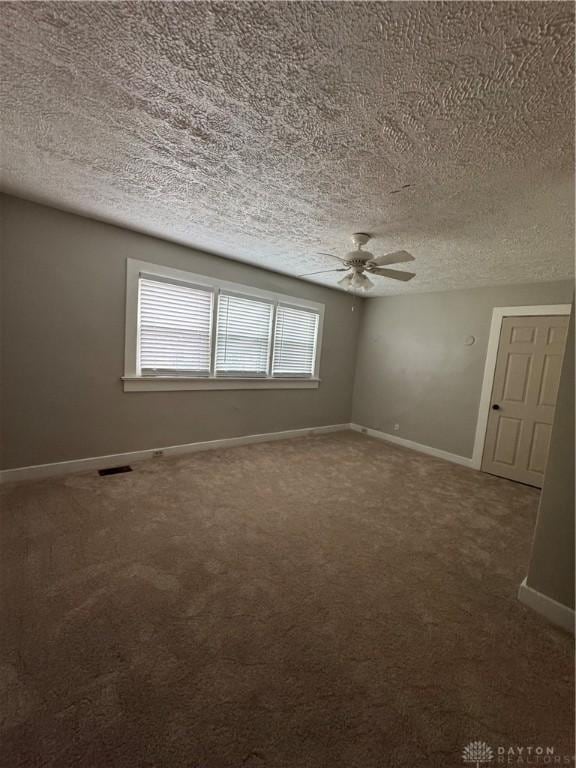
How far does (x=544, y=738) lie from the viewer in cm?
116

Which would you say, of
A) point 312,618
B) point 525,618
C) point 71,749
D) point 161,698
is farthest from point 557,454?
point 71,749

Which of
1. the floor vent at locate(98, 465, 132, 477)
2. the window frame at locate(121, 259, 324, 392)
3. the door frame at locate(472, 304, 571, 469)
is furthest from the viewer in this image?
the door frame at locate(472, 304, 571, 469)

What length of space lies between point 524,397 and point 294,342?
3151 mm

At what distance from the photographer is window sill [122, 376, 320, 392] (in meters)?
3.41

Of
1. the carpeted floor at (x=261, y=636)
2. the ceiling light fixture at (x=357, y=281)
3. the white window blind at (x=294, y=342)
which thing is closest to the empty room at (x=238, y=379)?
the carpeted floor at (x=261, y=636)

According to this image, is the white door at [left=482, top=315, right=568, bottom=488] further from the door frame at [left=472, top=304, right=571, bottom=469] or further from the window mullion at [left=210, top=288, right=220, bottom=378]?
the window mullion at [left=210, top=288, right=220, bottom=378]

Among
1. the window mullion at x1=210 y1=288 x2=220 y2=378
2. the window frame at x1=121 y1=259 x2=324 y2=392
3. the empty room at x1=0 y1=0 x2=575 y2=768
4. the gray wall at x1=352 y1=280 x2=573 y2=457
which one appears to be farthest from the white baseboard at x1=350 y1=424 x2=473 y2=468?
the window mullion at x1=210 y1=288 x2=220 y2=378

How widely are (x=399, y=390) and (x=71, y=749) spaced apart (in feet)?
16.4

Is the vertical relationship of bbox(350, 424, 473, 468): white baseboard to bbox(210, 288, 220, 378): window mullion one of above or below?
below

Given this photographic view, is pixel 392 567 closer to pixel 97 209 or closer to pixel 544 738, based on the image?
pixel 544 738

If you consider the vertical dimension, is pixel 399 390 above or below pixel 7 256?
below

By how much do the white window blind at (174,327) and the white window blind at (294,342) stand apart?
114 cm

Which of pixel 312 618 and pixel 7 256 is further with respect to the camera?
Answer: pixel 7 256

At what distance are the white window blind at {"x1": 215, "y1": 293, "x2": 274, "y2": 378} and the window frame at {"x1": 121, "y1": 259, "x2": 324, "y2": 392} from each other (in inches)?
2.6
